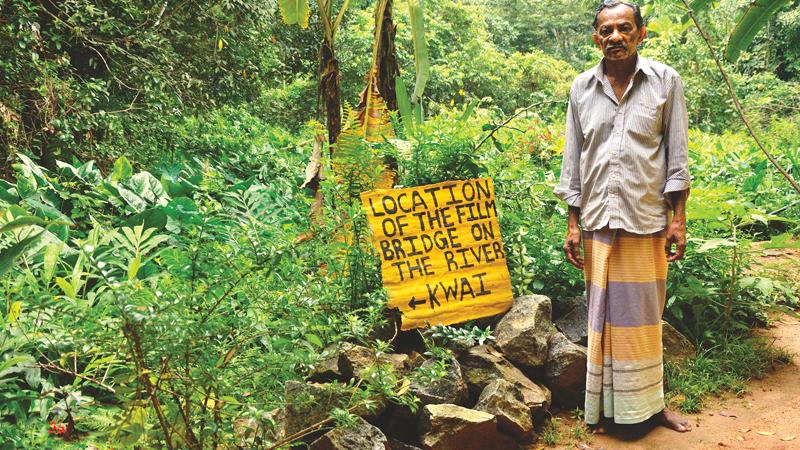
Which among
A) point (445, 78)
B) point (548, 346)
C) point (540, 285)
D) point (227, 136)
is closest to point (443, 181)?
point (540, 285)

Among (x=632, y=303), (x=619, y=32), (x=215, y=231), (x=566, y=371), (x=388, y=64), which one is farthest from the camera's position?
(x=388, y=64)

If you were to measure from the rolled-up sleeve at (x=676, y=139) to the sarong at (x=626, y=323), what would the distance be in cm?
25

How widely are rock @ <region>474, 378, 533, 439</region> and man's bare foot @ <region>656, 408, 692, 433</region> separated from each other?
0.62m

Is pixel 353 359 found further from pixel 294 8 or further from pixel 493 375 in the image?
pixel 294 8

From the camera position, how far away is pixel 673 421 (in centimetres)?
287

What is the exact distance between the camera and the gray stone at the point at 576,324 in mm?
3230

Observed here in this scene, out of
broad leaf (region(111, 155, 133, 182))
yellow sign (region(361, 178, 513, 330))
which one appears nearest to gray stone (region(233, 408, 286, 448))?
yellow sign (region(361, 178, 513, 330))

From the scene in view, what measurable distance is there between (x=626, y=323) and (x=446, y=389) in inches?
32.3

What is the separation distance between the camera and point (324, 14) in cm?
389

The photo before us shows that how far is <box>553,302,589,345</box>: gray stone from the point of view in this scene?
323 centimetres

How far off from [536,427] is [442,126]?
1571 mm

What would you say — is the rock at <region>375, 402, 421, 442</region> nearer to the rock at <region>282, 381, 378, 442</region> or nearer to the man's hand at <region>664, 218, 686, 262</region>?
the rock at <region>282, 381, 378, 442</region>

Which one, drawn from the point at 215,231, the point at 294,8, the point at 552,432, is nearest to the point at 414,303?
the point at 552,432

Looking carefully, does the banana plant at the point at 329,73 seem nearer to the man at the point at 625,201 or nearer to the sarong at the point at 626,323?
the man at the point at 625,201
